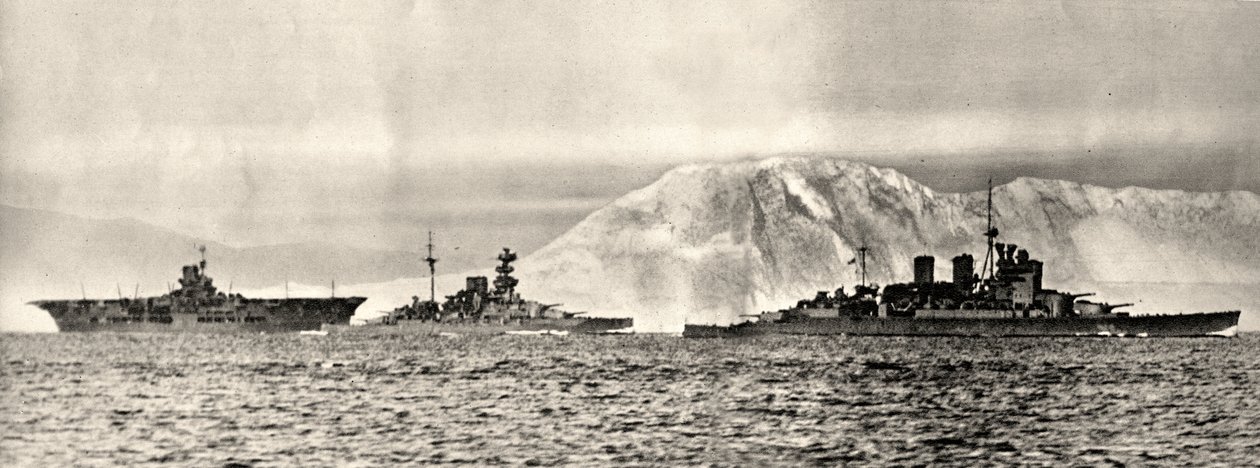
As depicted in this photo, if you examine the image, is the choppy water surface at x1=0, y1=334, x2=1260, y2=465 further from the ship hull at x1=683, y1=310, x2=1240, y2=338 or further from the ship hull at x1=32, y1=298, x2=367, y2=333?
the ship hull at x1=32, y1=298, x2=367, y2=333


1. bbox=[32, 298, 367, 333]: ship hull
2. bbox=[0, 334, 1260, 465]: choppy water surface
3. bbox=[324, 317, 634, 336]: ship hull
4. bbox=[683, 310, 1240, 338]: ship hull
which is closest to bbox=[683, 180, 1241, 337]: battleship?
bbox=[683, 310, 1240, 338]: ship hull

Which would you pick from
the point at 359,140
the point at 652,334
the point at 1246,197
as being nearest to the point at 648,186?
the point at 359,140

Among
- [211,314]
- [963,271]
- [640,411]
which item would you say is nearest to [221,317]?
[211,314]

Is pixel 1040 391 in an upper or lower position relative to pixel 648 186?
lower

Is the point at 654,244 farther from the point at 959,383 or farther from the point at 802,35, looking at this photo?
the point at 802,35

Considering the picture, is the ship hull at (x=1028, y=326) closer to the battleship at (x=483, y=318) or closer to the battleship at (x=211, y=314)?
the battleship at (x=483, y=318)

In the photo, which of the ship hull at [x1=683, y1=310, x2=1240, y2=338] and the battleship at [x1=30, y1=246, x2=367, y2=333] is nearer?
the ship hull at [x1=683, y1=310, x2=1240, y2=338]
